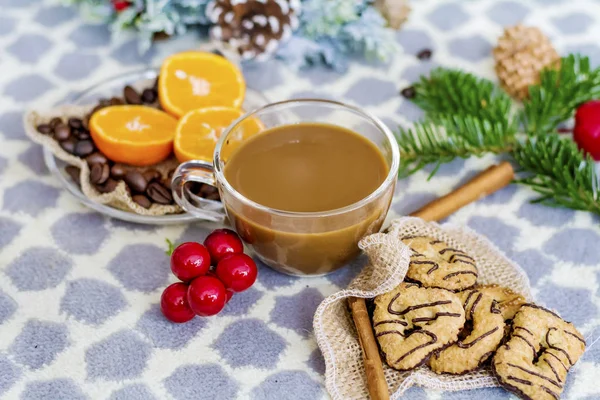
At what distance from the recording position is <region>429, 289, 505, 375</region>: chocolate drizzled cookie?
4.25 feet

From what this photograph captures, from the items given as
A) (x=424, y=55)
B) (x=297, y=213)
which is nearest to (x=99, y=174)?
(x=297, y=213)

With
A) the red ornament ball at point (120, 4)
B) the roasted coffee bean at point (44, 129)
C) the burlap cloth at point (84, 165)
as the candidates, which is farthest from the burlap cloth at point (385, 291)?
the red ornament ball at point (120, 4)

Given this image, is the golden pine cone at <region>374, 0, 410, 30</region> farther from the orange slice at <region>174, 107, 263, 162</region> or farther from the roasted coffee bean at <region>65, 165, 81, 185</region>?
the roasted coffee bean at <region>65, 165, 81, 185</region>

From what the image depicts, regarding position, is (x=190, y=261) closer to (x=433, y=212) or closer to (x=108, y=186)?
(x=108, y=186)

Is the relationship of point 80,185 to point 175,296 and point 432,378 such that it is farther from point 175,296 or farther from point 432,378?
point 432,378

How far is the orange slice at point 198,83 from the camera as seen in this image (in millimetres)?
1798

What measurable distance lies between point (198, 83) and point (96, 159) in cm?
34

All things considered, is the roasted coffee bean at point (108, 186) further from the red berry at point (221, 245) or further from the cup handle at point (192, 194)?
the red berry at point (221, 245)

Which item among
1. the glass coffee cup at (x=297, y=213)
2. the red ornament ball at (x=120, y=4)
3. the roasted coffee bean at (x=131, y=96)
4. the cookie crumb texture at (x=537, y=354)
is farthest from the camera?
the red ornament ball at (x=120, y=4)

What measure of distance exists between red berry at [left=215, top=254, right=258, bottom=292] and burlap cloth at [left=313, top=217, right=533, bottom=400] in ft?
0.53

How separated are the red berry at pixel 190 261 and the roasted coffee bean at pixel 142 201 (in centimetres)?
26

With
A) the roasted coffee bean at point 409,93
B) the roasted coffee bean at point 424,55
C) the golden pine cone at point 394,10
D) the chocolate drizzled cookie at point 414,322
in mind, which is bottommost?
the chocolate drizzled cookie at point 414,322

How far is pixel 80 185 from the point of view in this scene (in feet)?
5.57

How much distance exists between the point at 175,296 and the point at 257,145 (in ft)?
1.25
